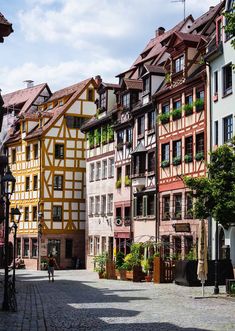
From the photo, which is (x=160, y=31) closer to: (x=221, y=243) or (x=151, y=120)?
(x=151, y=120)

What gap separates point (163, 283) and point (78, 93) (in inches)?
1168

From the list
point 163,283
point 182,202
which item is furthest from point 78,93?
point 163,283

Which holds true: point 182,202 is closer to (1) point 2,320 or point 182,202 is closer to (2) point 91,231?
(2) point 91,231

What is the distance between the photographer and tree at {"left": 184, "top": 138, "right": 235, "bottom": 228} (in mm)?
24562

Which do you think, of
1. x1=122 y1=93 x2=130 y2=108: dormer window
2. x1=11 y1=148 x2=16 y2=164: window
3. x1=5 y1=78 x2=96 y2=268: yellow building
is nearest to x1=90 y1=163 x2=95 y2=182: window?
x1=5 y1=78 x2=96 y2=268: yellow building

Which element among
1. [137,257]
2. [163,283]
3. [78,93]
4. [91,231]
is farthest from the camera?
[78,93]

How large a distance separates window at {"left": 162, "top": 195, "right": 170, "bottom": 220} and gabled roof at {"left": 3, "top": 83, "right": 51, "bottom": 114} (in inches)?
1129

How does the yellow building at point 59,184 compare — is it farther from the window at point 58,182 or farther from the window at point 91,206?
the window at point 91,206

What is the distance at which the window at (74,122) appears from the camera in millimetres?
60291

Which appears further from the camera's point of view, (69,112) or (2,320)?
(69,112)

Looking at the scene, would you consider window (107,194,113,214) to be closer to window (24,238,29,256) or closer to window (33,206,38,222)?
window (33,206,38,222)

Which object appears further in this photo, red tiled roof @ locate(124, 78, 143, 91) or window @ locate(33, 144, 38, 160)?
window @ locate(33, 144, 38, 160)

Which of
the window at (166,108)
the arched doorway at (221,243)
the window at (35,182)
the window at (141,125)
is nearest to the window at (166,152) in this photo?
the window at (166,108)

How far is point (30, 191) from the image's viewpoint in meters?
61.3
